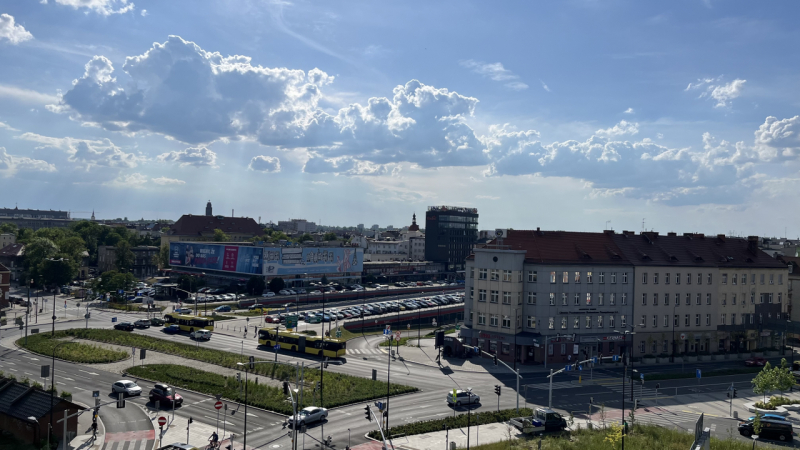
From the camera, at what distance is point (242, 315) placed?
10831 centimetres

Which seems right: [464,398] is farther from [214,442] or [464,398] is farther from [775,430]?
[775,430]

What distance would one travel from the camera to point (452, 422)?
1882 inches

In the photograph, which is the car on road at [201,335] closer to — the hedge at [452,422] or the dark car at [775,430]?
the hedge at [452,422]

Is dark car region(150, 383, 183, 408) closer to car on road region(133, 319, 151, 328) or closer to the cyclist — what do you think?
the cyclist

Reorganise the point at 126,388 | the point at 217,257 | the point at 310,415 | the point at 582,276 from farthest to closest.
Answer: the point at 217,257, the point at 582,276, the point at 126,388, the point at 310,415

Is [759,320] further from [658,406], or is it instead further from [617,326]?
[658,406]

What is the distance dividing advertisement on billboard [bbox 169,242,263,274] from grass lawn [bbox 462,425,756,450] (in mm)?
106932

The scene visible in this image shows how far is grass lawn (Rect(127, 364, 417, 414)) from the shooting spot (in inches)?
2101

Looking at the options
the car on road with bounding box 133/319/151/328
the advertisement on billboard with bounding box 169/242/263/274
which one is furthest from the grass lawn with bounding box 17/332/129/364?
the advertisement on billboard with bounding box 169/242/263/274

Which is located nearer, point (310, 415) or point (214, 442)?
point (214, 442)

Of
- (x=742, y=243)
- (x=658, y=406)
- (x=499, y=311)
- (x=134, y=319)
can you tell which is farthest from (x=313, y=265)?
(x=658, y=406)

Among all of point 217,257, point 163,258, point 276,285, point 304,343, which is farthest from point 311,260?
point 304,343

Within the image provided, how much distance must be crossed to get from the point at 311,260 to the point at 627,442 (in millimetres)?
117734

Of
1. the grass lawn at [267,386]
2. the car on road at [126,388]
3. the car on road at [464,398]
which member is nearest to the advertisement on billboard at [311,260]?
the grass lawn at [267,386]
